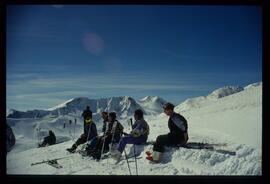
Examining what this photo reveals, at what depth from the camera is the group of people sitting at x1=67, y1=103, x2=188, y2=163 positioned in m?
5.41

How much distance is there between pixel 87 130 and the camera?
548 cm

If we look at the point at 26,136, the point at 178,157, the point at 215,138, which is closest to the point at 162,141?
the point at 178,157

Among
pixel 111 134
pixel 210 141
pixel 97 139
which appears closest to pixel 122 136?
pixel 111 134

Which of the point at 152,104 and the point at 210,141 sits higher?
the point at 152,104

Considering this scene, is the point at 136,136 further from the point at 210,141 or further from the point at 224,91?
the point at 224,91

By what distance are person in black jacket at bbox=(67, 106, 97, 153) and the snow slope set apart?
163 millimetres

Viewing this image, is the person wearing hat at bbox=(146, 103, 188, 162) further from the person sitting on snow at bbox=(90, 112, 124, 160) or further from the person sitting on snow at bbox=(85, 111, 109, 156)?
the person sitting on snow at bbox=(85, 111, 109, 156)

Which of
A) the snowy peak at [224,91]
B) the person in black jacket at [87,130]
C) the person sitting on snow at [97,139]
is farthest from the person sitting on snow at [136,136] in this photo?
the snowy peak at [224,91]

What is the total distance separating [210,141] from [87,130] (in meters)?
1.43

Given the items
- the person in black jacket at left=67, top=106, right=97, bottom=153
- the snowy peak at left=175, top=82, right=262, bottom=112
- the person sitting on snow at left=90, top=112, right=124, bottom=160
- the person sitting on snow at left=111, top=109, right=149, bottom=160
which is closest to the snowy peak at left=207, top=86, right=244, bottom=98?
the snowy peak at left=175, top=82, right=262, bottom=112
